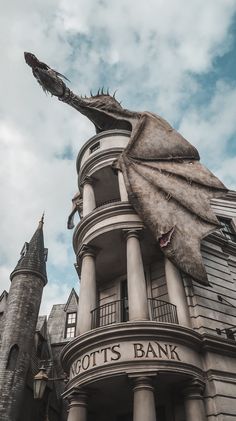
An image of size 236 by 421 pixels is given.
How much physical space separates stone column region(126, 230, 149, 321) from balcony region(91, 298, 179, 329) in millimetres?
620

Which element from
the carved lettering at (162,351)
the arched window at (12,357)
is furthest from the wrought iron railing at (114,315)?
the arched window at (12,357)

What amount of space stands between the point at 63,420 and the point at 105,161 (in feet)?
66.4

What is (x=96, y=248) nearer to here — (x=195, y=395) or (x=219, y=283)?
(x=219, y=283)

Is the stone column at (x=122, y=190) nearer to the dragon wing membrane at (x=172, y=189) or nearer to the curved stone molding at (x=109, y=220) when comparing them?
the dragon wing membrane at (x=172, y=189)

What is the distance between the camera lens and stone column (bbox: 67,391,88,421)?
11.0 meters

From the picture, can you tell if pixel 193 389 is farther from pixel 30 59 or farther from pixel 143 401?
pixel 30 59

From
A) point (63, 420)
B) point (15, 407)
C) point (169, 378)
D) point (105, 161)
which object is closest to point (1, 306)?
point (63, 420)

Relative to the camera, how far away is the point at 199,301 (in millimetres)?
13570

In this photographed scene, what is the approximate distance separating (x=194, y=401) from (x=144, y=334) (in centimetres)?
257

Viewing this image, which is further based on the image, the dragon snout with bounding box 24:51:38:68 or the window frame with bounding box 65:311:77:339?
the window frame with bounding box 65:311:77:339

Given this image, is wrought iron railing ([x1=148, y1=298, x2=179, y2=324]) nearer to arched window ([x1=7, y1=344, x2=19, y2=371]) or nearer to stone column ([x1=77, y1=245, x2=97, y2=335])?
stone column ([x1=77, y1=245, x2=97, y2=335])

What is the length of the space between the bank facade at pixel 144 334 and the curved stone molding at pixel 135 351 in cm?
3

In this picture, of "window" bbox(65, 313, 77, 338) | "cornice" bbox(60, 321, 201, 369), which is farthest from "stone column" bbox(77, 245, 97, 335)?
"window" bbox(65, 313, 77, 338)

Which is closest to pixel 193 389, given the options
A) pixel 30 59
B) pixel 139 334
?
pixel 139 334
